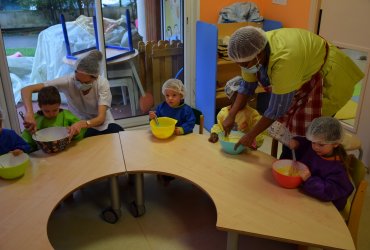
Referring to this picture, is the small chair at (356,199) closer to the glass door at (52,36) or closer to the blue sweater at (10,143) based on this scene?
the blue sweater at (10,143)

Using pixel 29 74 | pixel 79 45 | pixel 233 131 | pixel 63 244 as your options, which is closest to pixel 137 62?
pixel 79 45

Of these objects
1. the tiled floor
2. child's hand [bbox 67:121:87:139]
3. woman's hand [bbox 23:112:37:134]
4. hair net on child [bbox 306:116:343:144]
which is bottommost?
the tiled floor

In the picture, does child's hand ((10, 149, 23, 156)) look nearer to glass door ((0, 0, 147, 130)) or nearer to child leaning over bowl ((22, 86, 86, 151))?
child leaning over bowl ((22, 86, 86, 151))

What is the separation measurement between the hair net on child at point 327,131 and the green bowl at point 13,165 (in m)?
1.39

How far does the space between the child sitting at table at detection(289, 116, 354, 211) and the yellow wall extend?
1880mm

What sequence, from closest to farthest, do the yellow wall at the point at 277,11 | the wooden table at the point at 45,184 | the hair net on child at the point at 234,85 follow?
1. the wooden table at the point at 45,184
2. the hair net on child at the point at 234,85
3. the yellow wall at the point at 277,11

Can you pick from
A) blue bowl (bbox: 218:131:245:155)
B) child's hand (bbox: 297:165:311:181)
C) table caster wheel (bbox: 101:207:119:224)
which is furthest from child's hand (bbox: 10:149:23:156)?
child's hand (bbox: 297:165:311:181)

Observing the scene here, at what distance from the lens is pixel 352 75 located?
6.30ft

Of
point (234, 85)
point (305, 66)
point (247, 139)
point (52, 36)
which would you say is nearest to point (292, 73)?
point (305, 66)

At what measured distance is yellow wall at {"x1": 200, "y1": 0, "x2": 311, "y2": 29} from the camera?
3.16 meters

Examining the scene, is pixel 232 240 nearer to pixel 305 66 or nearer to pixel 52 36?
pixel 305 66

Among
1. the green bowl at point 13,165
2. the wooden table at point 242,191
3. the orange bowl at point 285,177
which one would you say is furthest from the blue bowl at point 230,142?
the green bowl at point 13,165

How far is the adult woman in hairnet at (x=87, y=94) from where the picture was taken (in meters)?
2.17

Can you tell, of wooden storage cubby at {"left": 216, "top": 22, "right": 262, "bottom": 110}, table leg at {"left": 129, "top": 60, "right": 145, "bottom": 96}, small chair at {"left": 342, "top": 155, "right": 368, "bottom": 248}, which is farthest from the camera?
table leg at {"left": 129, "top": 60, "right": 145, "bottom": 96}
